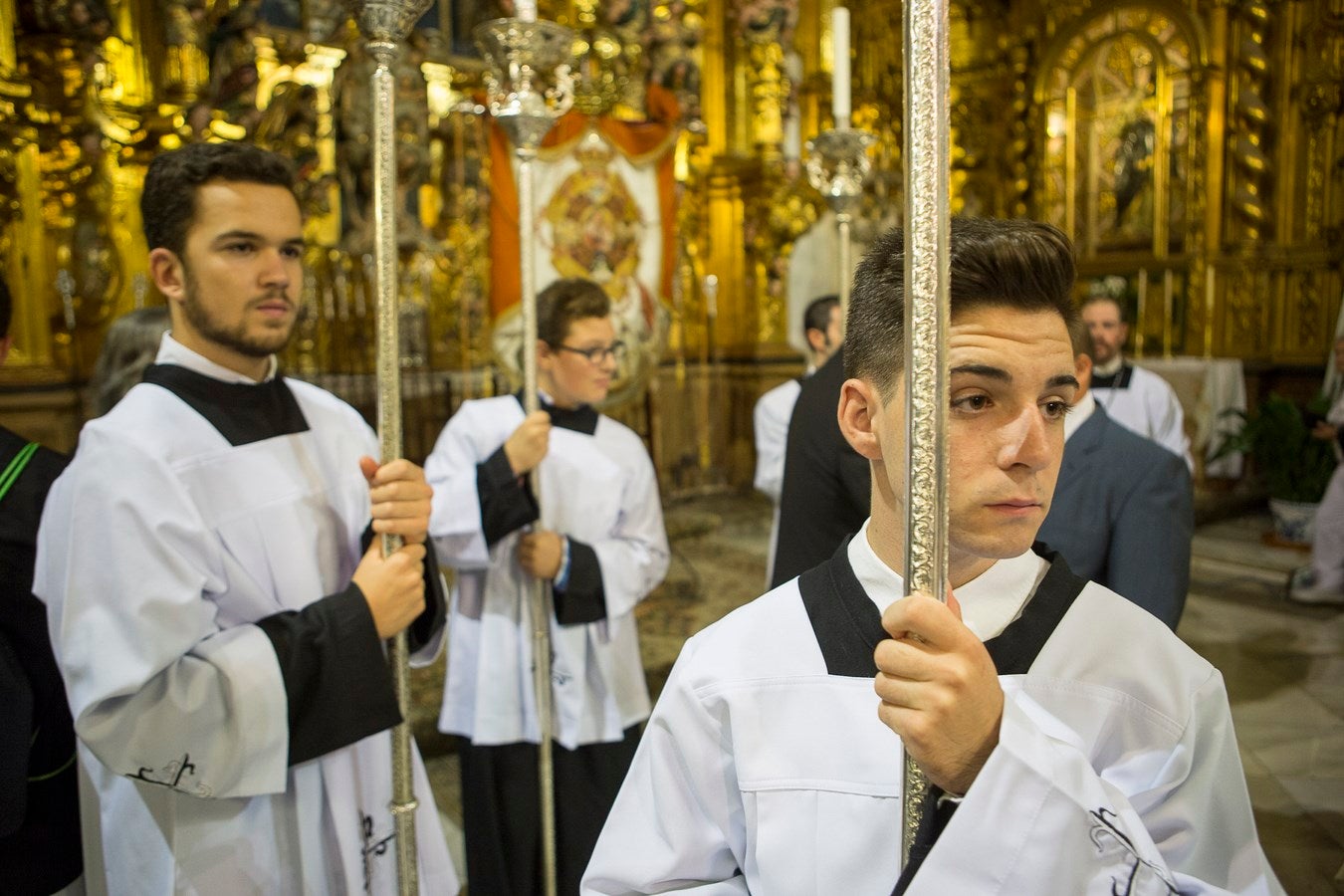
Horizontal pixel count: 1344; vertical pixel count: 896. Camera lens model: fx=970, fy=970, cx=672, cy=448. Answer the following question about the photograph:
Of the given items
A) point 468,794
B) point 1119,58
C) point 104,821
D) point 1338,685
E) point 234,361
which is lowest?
point 1338,685

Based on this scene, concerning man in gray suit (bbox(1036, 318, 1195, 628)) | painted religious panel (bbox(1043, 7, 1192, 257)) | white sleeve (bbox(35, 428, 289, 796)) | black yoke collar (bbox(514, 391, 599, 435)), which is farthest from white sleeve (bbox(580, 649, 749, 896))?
painted religious panel (bbox(1043, 7, 1192, 257))

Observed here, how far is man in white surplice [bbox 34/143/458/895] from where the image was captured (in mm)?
1585

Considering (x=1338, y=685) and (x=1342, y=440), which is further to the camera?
(x=1342, y=440)

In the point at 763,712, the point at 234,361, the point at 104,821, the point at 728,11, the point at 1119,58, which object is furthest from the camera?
the point at 1119,58

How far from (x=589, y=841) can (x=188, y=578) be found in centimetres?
166

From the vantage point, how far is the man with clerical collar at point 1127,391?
4.67m

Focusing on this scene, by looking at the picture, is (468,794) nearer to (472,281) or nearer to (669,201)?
(472,281)

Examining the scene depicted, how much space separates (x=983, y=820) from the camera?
2.75 feet

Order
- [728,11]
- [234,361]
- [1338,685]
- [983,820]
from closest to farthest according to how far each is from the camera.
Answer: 1. [983,820]
2. [234,361]
3. [1338,685]
4. [728,11]

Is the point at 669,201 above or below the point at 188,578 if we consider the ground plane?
above

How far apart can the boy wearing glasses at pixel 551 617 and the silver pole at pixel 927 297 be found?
6.25ft

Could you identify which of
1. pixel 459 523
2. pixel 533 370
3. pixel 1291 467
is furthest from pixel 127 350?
pixel 1291 467

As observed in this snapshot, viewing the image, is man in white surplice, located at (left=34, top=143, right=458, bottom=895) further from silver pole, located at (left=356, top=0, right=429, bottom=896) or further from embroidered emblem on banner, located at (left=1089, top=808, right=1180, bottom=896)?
embroidered emblem on banner, located at (left=1089, top=808, right=1180, bottom=896)

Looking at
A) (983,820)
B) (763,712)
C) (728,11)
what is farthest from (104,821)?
(728,11)
